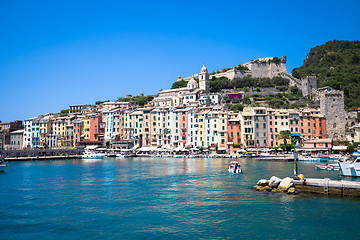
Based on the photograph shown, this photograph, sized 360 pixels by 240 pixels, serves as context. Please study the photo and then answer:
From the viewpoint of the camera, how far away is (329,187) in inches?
925

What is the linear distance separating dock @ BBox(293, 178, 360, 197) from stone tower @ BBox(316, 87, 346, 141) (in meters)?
50.5

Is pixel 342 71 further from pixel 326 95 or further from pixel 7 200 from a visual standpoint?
pixel 7 200

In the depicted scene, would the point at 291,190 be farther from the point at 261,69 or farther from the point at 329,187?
the point at 261,69

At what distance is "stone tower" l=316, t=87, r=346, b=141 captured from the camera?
7000 centimetres

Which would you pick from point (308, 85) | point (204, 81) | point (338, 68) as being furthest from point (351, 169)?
point (338, 68)

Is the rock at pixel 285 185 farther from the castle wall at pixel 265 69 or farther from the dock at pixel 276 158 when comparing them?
the castle wall at pixel 265 69

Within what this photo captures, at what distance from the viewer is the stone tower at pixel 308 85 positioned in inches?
3615

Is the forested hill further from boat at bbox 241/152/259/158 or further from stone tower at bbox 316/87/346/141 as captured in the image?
boat at bbox 241/152/259/158

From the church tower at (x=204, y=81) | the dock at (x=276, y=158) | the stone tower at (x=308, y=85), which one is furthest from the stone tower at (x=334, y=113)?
the church tower at (x=204, y=81)

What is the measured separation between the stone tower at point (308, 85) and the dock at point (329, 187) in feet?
236

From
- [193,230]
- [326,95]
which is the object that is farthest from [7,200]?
[326,95]

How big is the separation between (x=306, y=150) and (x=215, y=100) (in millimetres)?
33610

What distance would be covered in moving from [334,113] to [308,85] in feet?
74.6

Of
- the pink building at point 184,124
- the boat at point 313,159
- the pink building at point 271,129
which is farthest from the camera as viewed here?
the pink building at point 184,124
